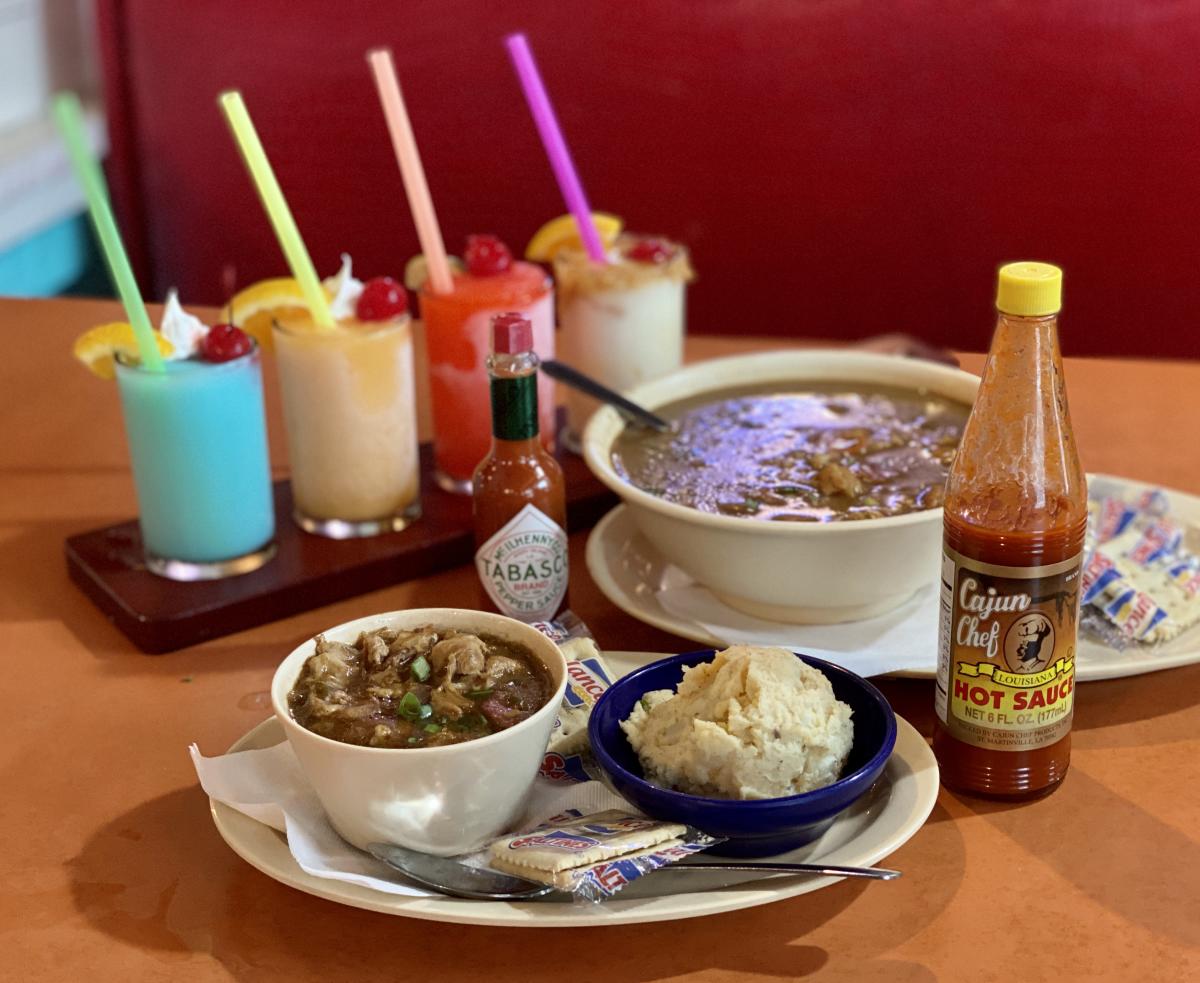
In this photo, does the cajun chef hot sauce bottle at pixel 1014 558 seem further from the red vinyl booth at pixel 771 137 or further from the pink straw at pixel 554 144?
the red vinyl booth at pixel 771 137

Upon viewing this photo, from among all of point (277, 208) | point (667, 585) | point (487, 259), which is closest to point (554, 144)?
point (487, 259)

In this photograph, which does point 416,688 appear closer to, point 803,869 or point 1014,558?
point 803,869

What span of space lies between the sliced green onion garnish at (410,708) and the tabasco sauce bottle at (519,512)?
0.92 feet

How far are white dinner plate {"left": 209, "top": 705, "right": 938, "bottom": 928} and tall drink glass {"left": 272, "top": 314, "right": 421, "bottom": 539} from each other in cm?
56

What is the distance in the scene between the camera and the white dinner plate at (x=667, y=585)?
1273mm

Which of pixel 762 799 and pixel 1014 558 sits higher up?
pixel 1014 558

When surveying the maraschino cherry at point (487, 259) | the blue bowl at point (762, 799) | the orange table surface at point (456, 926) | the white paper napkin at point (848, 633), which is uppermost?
the maraschino cherry at point (487, 259)

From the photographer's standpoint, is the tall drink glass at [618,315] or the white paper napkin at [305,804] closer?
the white paper napkin at [305,804]

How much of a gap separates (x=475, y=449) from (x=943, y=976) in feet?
2.98

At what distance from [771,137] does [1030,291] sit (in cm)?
177

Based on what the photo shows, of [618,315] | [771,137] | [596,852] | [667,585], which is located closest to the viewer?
Result: [596,852]

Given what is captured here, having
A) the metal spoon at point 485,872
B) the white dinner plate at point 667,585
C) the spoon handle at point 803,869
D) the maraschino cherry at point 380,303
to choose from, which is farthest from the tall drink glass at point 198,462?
the spoon handle at point 803,869

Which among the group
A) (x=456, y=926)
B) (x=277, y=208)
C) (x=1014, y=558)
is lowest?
(x=456, y=926)

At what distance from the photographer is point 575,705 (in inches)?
46.7
